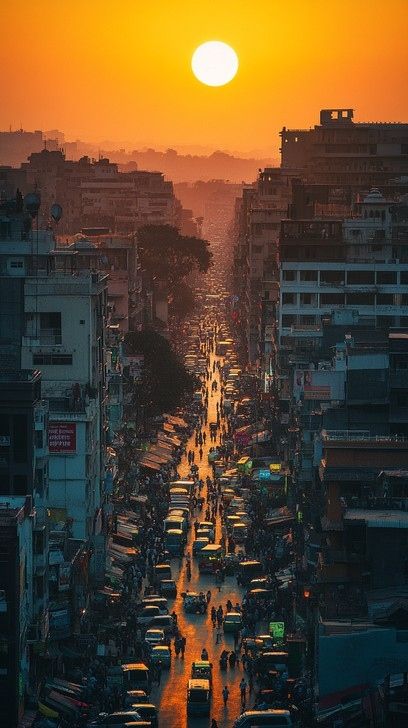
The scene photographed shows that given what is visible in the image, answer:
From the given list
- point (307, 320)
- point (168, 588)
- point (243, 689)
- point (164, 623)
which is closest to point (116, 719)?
point (243, 689)

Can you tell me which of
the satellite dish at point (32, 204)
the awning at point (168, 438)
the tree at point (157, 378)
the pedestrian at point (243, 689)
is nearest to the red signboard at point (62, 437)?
the satellite dish at point (32, 204)

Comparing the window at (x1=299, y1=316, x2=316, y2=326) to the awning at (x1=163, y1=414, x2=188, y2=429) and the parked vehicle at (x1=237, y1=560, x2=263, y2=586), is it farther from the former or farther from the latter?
the parked vehicle at (x1=237, y1=560, x2=263, y2=586)

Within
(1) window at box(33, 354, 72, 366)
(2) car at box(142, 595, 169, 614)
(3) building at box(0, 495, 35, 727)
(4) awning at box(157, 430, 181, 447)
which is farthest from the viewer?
(4) awning at box(157, 430, 181, 447)

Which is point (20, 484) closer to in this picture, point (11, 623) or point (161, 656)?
point (161, 656)

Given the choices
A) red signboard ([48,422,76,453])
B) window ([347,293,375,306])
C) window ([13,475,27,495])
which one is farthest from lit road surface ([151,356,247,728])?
window ([347,293,375,306])

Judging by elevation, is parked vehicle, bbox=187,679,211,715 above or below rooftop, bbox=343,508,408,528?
below

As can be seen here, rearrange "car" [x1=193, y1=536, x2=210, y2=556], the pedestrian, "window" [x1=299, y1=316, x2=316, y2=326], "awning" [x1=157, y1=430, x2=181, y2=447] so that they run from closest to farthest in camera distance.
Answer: the pedestrian
"car" [x1=193, y1=536, x2=210, y2=556]
"window" [x1=299, y1=316, x2=316, y2=326]
"awning" [x1=157, y1=430, x2=181, y2=447]
